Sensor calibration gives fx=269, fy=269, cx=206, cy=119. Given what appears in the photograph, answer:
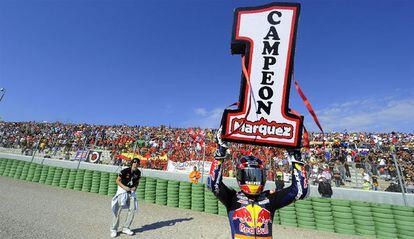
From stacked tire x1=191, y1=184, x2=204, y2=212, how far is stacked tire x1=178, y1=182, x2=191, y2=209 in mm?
193

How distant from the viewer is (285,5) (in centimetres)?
282

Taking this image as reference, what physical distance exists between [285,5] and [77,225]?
772cm

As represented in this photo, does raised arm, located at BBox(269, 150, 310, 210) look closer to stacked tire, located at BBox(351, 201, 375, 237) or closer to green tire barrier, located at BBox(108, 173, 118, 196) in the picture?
stacked tire, located at BBox(351, 201, 375, 237)

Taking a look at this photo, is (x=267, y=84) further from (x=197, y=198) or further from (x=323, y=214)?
(x=197, y=198)

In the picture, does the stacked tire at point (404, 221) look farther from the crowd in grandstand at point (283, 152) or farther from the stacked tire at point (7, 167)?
the stacked tire at point (7, 167)

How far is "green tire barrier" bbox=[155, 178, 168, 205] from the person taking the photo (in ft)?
37.2

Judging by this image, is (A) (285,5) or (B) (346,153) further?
(B) (346,153)


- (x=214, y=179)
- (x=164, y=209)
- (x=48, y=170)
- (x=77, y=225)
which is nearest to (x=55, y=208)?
(x=77, y=225)

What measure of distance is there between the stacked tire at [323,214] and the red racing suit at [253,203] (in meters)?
6.81

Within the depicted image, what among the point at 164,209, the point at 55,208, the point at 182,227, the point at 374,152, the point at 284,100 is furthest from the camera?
the point at 374,152

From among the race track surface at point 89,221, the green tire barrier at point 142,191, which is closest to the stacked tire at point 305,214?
the race track surface at point 89,221

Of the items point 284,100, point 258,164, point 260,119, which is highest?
point 284,100

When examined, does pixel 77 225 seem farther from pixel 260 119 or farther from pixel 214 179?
pixel 260 119

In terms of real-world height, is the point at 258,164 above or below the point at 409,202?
above
